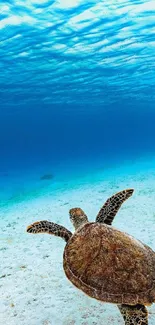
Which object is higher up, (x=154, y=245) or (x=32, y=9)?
(x=32, y=9)

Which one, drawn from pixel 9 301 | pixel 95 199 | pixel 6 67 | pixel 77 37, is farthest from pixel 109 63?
pixel 9 301

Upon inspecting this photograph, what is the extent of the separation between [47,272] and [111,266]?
342 centimetres

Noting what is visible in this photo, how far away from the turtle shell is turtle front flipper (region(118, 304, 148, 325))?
15 centimetres

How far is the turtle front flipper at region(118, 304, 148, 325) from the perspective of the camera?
3.23 m

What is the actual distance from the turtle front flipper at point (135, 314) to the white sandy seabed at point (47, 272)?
1.31 m

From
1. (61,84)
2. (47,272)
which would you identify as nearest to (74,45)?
(61,84)

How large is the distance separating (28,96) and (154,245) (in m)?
30.1

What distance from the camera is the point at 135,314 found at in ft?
11.0

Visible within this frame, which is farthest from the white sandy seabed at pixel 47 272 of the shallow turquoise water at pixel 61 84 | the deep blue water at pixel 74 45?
the deep blue water at pixel 74 45

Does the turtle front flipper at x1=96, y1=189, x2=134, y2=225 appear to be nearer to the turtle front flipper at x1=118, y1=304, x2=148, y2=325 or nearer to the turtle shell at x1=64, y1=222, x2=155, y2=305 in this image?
the turtle shell at x1=64, y1=222, x2=155, y2=305

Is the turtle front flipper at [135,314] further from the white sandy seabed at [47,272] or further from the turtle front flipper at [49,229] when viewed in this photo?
the turtle front flipper at [49,229]

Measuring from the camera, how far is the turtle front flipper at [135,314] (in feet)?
10.6

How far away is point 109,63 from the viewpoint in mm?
23016

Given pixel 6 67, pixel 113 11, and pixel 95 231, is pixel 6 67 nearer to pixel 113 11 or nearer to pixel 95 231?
pixel 113 11
